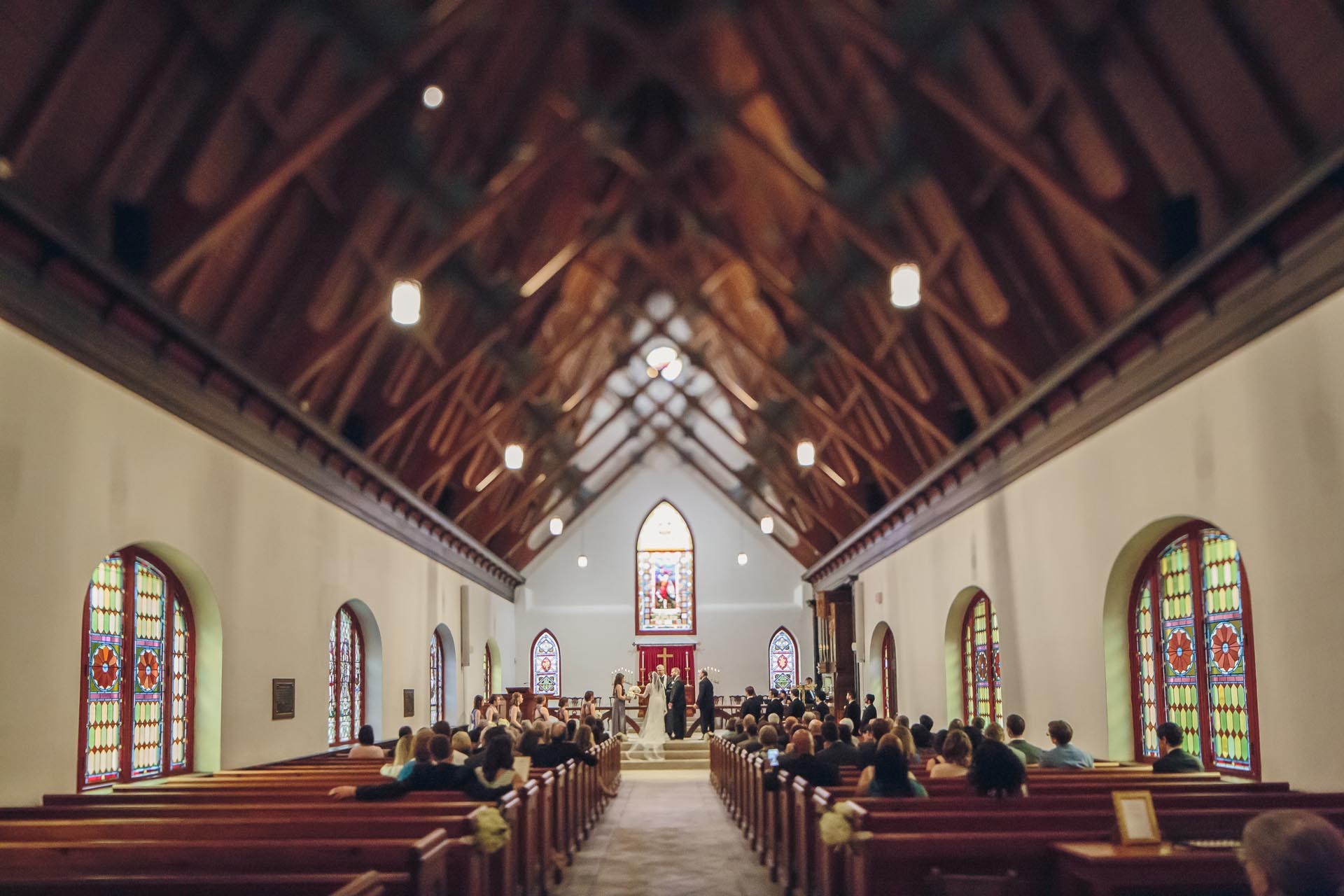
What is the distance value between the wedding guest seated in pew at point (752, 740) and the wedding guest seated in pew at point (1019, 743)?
10.2 ft

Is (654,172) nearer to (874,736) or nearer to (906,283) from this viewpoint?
(906,283)

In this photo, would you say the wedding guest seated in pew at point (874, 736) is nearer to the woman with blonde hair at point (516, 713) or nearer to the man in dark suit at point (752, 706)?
the woman with blonde hair at point (516, 713)

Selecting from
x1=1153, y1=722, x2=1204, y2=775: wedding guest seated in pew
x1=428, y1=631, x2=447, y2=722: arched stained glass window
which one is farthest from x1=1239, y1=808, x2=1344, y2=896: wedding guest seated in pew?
x1=428, y1=631, x2=447, y2=722: arched stained glass window

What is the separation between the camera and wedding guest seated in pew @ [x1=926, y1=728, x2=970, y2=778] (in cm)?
809

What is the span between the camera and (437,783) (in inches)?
304

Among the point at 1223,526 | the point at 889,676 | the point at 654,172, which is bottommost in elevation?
the point at 889,676

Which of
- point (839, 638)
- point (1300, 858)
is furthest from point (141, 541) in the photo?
point (839, 638)

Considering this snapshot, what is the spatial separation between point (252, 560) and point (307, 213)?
3234mm

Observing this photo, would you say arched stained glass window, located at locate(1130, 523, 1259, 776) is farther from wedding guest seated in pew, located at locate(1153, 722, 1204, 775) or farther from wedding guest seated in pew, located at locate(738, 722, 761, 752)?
wedding guest seated in pew, located at locate(738, 722, 761, 752)

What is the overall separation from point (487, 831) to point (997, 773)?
2.73m

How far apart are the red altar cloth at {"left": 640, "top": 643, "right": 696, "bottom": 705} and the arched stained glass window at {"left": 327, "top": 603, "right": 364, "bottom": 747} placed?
13462 mm

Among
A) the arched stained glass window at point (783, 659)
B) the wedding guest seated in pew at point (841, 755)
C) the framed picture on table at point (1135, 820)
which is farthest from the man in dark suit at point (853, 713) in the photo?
the arched stained glass window at point (783, 659)

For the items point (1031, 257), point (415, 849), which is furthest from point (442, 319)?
point (415, 849)

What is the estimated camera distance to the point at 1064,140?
9320 millimetres
